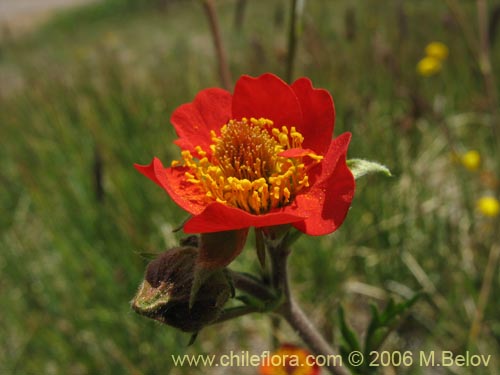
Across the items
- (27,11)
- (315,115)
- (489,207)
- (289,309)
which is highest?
(315,115)

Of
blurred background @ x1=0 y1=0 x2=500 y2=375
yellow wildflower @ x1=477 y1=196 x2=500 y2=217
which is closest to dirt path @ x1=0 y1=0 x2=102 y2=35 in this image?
blurred background @ x1=0 y1=0 x2=500 y2=375

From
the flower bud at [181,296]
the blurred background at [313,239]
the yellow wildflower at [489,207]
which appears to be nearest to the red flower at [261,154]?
the flower bud at [181,296]

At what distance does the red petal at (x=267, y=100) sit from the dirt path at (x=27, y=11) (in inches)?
612

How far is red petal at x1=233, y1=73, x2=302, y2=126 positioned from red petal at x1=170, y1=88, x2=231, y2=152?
4 cm

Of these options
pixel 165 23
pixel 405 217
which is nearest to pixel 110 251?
pixel 405 217

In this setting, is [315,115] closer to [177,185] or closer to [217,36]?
[177,185]

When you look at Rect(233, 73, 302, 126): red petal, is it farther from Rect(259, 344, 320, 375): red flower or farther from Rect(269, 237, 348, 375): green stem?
Rect(259, 344, 320, 375): red flower

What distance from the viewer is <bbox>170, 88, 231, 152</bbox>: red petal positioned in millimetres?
1133

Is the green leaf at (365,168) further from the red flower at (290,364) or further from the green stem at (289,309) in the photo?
the red flower at (290,364)

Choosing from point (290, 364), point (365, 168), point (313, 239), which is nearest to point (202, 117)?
point (365, 168)

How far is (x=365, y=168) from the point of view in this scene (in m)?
0.96

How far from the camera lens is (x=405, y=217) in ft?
7.44

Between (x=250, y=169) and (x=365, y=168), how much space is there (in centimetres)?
23

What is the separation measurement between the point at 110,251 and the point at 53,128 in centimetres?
173
